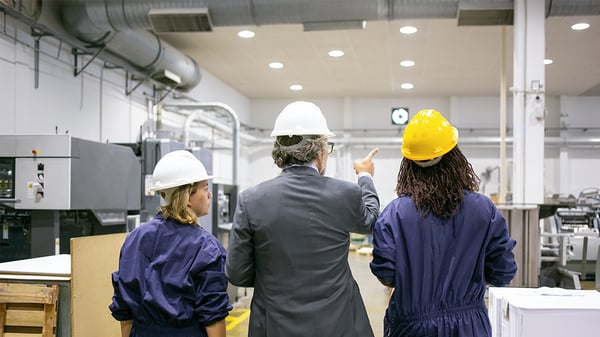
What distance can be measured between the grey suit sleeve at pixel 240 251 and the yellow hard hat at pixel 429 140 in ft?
1.94

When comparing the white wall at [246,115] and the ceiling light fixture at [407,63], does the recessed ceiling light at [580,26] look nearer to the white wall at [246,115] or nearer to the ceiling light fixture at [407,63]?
the white wall at [246,115]

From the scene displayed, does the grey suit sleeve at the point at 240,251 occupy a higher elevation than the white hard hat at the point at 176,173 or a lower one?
lower

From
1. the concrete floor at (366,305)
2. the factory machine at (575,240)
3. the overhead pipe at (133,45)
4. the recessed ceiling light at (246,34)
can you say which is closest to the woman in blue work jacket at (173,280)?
the concrete floor at (366,305)

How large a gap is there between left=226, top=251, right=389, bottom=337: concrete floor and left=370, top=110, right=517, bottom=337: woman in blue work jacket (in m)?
2.37

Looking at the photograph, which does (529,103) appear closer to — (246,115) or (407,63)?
(407,63)

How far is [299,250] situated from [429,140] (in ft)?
1.85

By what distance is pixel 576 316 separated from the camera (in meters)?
1.87

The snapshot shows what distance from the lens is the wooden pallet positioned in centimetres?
289

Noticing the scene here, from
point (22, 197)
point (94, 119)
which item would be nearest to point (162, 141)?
point (94, 119)

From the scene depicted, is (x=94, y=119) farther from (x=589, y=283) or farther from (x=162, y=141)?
(x=589, y=283)

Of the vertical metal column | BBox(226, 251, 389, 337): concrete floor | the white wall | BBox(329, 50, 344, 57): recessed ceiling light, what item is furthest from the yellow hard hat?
BBox(329, 50, 344, 57): recessed ceiling light

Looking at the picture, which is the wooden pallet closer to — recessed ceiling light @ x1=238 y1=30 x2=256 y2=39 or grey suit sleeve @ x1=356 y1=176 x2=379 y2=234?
grey suit sleeve @ x1=356 y1=176 x2=379 y2=234

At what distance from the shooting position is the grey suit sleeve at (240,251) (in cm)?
190

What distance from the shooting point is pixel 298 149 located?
1.95 meters
